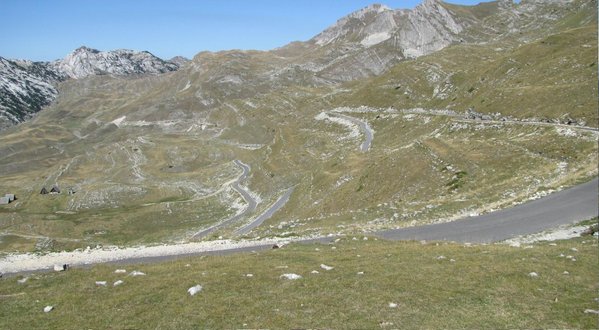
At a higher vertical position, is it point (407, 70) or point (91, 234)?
point (407, 70)

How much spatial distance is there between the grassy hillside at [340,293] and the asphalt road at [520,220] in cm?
757

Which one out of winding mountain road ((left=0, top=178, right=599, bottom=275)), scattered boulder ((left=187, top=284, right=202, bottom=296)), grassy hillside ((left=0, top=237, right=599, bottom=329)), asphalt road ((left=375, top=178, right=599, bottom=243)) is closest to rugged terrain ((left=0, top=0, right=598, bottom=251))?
asphalt road ((left=375, top=178, right=599, bottom=243))

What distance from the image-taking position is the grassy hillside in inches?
842

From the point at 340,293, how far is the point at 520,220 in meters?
28.1

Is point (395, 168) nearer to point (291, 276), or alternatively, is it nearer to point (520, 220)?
point (520, 220)

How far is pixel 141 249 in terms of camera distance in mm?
48562

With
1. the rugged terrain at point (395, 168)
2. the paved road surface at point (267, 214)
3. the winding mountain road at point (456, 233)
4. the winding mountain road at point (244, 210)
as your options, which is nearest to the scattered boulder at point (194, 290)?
the winding mountain road at point (456, 233)

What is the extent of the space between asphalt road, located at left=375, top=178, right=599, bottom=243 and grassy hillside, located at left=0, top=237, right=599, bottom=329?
757 cm

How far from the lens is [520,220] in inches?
1763

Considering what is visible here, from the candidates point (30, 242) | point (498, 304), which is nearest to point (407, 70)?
point (30, 242)

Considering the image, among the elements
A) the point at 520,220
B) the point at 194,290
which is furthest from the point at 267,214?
the point at 194,290

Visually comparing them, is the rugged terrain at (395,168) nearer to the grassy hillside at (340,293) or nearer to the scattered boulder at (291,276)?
the grassy hillside at (340,293)

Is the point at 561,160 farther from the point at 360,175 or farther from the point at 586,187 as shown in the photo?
the point at 360,175

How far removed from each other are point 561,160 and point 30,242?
4769 inches
